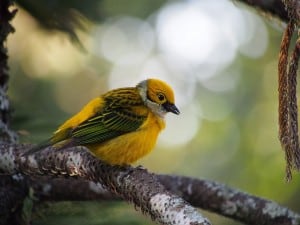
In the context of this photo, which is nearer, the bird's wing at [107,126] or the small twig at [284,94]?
the small twig at [284,94]

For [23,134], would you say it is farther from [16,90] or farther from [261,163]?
[261,163]

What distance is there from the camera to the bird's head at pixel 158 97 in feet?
13.3

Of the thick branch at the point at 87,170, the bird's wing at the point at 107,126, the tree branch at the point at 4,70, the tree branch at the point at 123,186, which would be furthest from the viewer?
the bird's wing at the point at 107,126

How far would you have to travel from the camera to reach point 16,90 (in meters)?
5.96

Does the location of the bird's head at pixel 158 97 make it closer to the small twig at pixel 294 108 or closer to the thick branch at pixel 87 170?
the thick branch at pixel 87 170

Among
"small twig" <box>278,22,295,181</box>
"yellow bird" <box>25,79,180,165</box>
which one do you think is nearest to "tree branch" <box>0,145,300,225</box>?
"yellow bird" <box>25,79,180,165</box>

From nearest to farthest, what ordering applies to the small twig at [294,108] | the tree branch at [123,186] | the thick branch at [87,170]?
the small twig at [294,108] → the thick branch at [87,170] → the tree branch at [123,186]

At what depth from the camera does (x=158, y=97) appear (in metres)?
4.09

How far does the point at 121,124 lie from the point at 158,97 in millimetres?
409

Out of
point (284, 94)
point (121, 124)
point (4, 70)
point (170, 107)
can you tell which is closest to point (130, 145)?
point (121, 124)

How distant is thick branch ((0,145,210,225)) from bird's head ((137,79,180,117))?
89cm

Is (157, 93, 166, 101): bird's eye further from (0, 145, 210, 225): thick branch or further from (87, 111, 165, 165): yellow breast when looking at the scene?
(0, 145, 210, 225): thick branch

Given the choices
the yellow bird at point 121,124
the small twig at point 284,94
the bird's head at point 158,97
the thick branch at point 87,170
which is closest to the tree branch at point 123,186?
the thick branch at point 87,170

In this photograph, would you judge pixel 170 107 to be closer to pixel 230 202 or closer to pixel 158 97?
pixel 158 97
